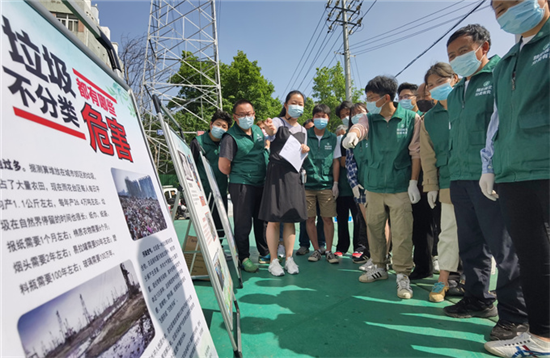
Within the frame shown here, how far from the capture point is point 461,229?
196 centimetres

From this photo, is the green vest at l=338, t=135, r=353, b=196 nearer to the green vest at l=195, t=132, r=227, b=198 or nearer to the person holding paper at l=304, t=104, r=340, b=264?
the person holding paper at l=304, t=104, r=340, b=264

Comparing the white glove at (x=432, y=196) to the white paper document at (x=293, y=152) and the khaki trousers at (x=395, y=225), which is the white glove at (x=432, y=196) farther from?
the white paper document at (x=293, y=152)

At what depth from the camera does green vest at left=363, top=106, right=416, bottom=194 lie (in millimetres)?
2434

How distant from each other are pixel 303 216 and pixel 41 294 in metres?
2.44

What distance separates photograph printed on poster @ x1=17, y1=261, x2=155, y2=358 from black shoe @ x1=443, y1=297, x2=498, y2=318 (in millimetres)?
2043

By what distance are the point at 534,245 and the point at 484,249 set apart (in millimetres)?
635

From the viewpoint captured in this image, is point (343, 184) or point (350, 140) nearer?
point (350, 140)

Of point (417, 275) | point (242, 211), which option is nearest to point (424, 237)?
point (417, 275)

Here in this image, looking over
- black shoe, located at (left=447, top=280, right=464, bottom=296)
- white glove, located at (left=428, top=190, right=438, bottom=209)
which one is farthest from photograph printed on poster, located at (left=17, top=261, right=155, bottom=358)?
black shoe, located at (left=447, top=280, right=464, bottom=296)

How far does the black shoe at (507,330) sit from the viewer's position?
153 cm

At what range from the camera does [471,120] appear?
1.84 m

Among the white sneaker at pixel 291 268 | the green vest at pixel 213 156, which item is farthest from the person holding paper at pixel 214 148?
the white sneaker at pixel 291 268

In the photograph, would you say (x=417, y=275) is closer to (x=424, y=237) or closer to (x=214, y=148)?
(x=424, y=237)

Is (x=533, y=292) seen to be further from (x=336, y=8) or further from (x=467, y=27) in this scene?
(x=336, y=8)
